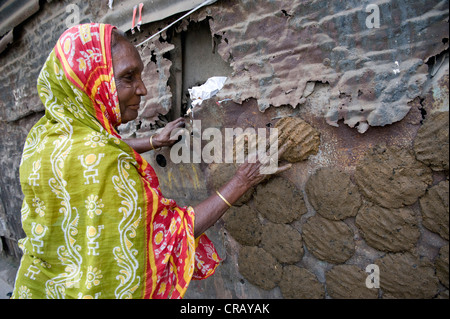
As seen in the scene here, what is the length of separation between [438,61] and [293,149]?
2.48ft

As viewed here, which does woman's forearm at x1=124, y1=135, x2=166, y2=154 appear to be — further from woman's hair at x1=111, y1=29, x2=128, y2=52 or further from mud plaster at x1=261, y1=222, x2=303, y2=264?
mud plaster at x1=261, y1=222, x2=303, y2=264

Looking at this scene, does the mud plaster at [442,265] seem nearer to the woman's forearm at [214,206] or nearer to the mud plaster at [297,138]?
the mud plaster at [297,138]

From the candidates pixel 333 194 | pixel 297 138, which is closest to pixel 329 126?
pixel 297 138

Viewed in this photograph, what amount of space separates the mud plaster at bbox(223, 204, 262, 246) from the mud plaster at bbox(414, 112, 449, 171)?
3.36 ft

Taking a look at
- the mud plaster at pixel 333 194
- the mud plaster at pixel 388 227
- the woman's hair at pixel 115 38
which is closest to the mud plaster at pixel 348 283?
the mud plaster at pixel 388 227

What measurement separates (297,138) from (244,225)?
0.75 meters

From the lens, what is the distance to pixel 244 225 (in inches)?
76.9

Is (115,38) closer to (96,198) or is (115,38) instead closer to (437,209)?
(96,198)

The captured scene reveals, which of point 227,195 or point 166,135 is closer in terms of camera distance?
point 227,195

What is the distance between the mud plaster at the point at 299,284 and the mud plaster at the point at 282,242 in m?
0.07

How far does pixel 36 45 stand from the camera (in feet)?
10.4

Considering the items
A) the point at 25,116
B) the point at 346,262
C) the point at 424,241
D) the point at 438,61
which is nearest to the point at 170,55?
the point at 438,61

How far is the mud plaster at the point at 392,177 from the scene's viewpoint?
4.19 ft

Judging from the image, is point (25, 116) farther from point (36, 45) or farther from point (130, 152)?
point (130, 152)
